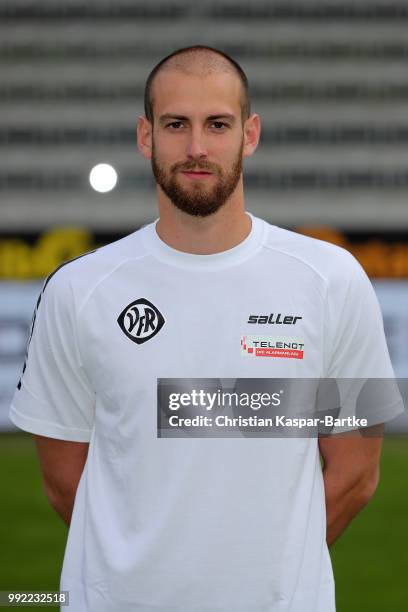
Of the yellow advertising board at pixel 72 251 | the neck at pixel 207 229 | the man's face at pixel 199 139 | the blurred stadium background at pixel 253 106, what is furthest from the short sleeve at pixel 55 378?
the blurred stadium background at pixel 253 106

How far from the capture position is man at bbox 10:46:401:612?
3332mm

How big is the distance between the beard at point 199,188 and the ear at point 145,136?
11 centimetres

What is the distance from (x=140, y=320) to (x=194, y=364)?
21 centimetres

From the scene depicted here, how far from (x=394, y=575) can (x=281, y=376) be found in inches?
278

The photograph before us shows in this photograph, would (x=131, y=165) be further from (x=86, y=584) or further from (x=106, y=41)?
(x=86, y=584)

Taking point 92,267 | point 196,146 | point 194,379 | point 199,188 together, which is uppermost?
point 196,146

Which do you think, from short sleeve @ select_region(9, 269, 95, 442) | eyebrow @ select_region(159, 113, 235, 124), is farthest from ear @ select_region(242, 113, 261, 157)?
short sleeve @ select_region(9, 269, 95, 442)

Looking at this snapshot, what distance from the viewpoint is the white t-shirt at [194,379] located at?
3326 mm

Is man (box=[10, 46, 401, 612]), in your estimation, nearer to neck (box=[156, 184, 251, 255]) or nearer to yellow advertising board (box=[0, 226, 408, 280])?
neck (box=[156, 184, 251, 255])

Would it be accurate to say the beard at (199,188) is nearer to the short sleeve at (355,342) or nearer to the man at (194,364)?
the man at (194,364)

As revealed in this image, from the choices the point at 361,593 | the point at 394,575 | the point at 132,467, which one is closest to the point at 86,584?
the point at 132,467

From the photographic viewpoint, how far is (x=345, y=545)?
11180 mm

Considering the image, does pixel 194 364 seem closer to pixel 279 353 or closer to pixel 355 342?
pixel 279 353

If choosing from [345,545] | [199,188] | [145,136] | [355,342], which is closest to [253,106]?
[345,545]
